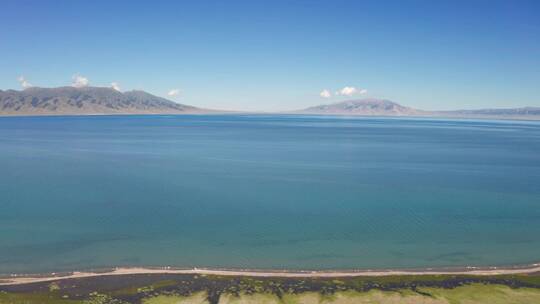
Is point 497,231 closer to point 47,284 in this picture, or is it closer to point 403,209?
point 403,209

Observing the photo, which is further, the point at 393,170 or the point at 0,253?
the point at 393,170

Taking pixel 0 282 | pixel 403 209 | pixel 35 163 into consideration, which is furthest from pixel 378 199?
pixel 35 163

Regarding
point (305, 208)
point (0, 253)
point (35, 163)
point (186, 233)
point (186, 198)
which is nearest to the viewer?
point (0, 253)

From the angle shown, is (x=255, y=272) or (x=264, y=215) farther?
(x=264, y=215)

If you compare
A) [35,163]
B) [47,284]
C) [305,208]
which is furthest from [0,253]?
[35,163]

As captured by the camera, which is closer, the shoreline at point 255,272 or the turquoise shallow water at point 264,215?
the shoreline at point 255,272

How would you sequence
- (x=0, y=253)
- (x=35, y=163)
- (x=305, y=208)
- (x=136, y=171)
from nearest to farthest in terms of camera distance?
(x=0, y=253) < (x=305, y=208) < (x=136, y=171) < (x=35, y=163)

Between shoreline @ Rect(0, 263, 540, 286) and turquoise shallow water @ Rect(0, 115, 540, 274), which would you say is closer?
shoreline @ Rect(0, 263, 540, 286)

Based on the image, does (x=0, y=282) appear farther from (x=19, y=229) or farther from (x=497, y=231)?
(x=497, y=231)

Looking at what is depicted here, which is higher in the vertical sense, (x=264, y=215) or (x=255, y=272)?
(x=264, y=215)
